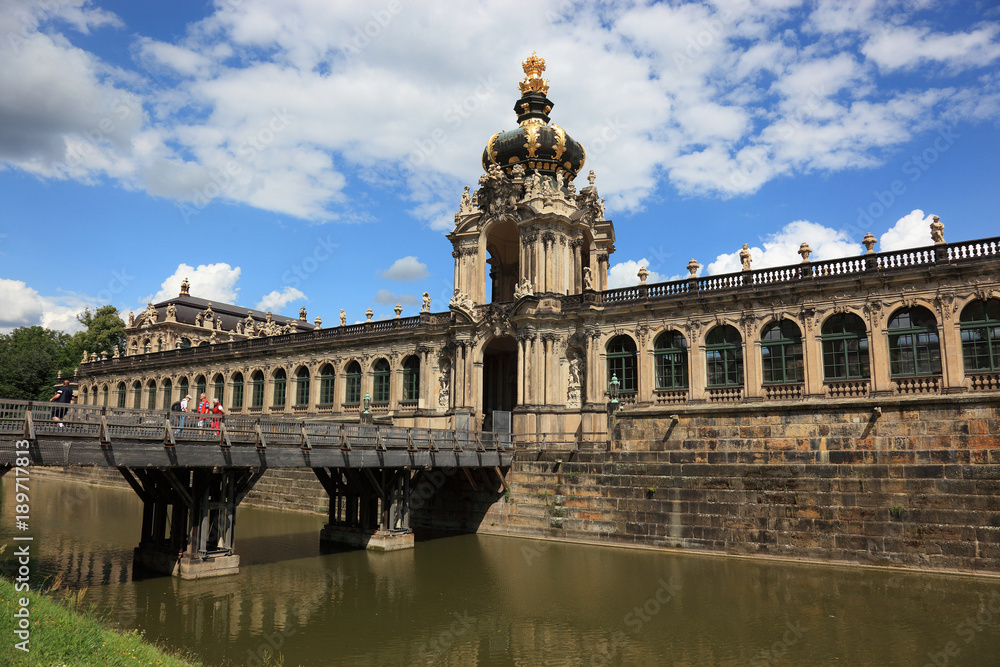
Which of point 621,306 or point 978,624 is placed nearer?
point 978,624

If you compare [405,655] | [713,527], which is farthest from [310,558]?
[713,527]

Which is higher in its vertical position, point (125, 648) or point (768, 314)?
point (768, 314)

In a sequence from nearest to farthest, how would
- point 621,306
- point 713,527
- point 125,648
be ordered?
point 125,648, point 713,527, point 621,306

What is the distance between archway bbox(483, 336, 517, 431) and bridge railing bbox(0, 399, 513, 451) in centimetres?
1360

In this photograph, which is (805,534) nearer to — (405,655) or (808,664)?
(808,664)

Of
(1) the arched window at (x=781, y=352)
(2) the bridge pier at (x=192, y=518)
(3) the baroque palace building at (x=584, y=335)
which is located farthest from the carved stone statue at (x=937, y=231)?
(2) the bridge pier at (x=192, y=518)

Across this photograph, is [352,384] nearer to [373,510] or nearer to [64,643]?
[373,510]

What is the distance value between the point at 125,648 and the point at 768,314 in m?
25.9

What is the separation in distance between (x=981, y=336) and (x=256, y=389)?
41.7 m

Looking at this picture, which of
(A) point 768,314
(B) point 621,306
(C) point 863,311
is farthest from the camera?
(B) point 621,306

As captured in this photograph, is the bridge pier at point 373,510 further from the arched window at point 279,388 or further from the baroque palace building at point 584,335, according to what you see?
the arched window at point 279,388

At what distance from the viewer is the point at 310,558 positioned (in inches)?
907

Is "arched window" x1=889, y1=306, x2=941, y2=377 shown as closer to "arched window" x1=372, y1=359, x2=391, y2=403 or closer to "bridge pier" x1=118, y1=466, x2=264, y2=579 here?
"bridge pier" x1=118, y1=466, x2=264, y2=579

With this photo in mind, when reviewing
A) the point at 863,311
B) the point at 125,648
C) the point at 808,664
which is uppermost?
the point at 863,311
